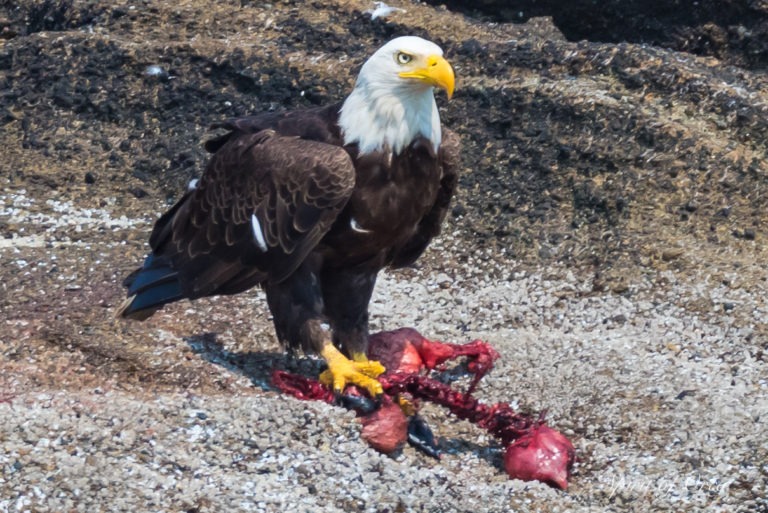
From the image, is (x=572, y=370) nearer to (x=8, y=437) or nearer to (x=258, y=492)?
(x=258, y=492)

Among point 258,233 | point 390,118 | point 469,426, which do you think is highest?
point 390,118

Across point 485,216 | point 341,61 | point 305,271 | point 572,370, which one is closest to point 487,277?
point 485,216

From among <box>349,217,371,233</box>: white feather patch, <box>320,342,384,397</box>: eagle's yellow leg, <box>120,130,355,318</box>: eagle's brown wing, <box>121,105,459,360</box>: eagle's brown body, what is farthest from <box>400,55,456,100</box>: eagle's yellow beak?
<box>320,342,384,397</box>: eagle's yellow leg

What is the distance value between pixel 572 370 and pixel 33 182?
12.8 ft

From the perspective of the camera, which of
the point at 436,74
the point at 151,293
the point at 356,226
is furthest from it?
the point at 151,293

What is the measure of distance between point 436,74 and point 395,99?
9.8 inches

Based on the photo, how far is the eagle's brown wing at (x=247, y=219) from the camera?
18.7 feet

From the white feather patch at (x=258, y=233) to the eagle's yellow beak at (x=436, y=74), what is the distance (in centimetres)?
96

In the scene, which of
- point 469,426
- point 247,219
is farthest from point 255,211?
point 469,426

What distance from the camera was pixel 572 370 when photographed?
626 centimetres

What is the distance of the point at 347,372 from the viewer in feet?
18.8

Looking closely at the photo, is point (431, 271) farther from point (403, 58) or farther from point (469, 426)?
point (403, 58)

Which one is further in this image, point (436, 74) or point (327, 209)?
point (327, 209)

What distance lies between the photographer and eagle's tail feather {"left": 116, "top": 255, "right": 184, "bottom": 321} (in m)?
6.20
